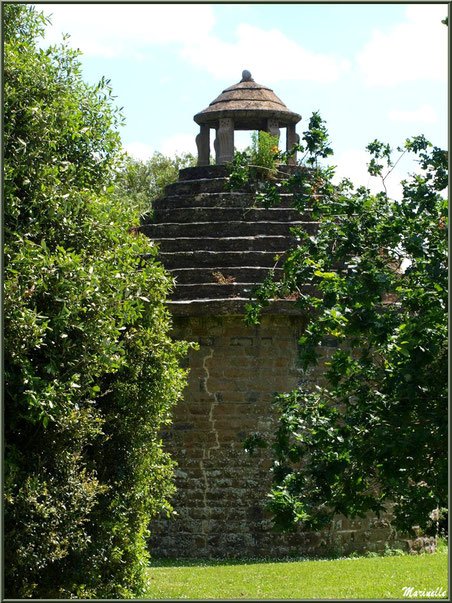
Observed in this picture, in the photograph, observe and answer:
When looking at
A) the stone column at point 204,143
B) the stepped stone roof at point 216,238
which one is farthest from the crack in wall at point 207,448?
the stone column at point 204,143

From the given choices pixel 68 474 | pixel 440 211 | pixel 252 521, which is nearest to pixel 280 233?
pixel 252 521

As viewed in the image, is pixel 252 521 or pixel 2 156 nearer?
pixel 2 156

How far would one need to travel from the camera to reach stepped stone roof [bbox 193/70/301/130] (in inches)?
651

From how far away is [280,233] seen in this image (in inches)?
584

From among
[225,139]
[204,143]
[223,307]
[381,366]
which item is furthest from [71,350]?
[204,143]

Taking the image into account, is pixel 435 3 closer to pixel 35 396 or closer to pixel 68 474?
pixel 35 396

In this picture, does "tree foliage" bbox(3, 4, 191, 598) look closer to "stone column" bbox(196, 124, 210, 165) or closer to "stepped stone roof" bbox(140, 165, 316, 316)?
"stepped stone roof" bbox(140, 165, 316, 316)

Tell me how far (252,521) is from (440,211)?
6.58m

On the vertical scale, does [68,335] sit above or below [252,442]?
above

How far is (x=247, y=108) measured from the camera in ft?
54.2

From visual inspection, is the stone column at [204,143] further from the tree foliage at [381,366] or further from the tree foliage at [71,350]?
the tree foliage at [381,366]

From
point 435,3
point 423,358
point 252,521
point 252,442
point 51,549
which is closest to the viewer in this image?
point 423,358

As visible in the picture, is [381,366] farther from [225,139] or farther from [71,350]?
[225,139]

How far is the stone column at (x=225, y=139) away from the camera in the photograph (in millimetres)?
16656
